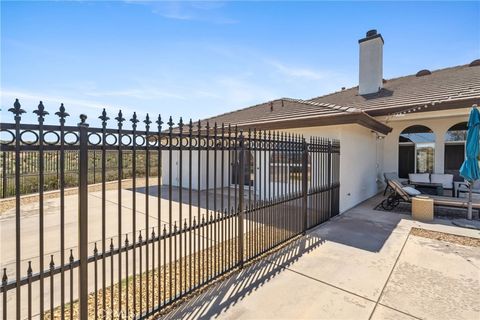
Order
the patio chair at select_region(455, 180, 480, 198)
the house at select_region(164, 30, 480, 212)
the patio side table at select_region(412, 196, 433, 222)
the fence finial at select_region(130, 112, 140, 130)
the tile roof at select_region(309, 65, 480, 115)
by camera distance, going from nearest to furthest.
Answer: the fence finial at select_region(130, 112, 140, 130), the patio side table at select_region(412, 196, 433, 222), the house at select_region(164, 30, 480, 212), the tile roof at select_region(309, 65, 480, 115), the patio chair at select_region(455, 180, 480, 198)

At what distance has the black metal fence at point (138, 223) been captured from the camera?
2.27m

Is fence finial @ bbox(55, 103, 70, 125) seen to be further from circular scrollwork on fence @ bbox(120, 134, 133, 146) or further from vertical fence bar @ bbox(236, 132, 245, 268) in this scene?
vertical fence bar @ bbox(236, 132, 245, 268)

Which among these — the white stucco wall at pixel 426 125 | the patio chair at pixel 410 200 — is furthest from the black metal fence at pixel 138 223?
the white stucco wall at pixel 426 125

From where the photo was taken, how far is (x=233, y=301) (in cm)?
337

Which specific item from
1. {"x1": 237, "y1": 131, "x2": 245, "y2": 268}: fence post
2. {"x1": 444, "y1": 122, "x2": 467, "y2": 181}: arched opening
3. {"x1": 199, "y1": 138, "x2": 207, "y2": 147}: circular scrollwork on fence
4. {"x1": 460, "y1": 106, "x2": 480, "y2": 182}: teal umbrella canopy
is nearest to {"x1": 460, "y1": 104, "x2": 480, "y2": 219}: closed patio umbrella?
{"x1": 460, "y1": 106, "x2": 480, "y2": 182}: teal umbrella canopy

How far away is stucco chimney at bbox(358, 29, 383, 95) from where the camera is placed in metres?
12.3

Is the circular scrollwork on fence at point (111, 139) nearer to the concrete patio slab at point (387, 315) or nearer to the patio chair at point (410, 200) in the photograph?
the concrete patio slab at point (387, 315)

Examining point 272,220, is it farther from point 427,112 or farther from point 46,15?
point 427,112

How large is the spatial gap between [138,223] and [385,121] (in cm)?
1158

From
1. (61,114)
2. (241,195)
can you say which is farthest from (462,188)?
(61,114)

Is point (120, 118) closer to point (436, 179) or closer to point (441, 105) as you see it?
point (441, 105)

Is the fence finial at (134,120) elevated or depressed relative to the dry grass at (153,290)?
elevated

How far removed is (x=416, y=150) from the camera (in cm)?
1204

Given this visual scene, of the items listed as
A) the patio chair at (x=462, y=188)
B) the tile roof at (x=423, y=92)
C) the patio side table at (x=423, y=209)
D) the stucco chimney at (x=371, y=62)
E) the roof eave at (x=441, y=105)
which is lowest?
the patio side table at (x=423, y=209)
